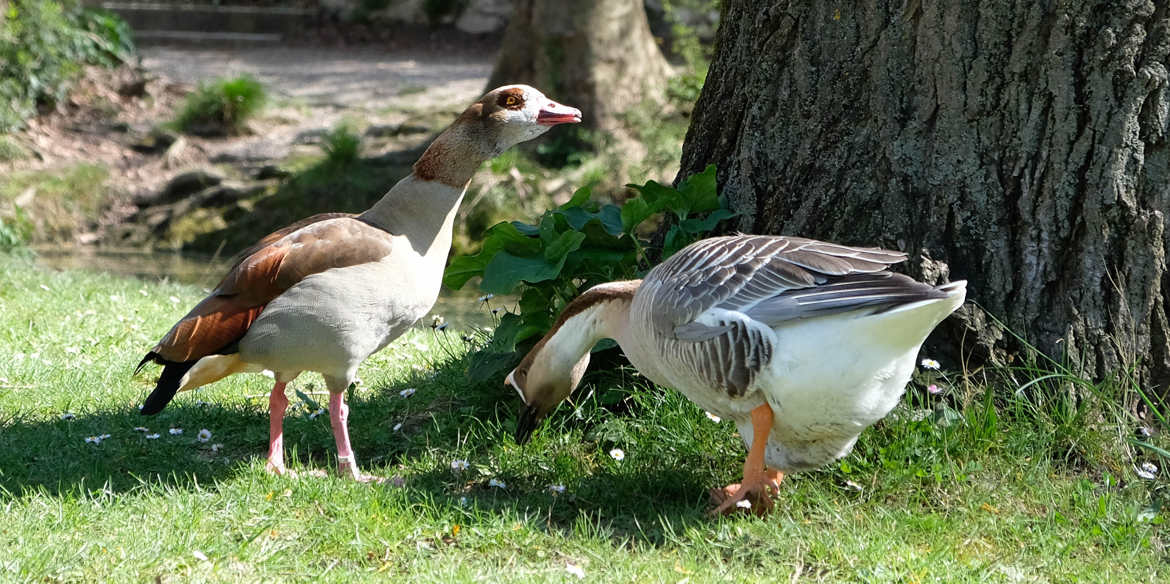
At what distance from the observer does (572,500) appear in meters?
4.24

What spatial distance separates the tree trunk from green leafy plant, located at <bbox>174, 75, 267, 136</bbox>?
12.8ft

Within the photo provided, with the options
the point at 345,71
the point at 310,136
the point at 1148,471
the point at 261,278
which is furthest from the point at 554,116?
the point at 345,71

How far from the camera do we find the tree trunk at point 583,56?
13.5 meters

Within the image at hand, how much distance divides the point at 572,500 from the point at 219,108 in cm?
1272

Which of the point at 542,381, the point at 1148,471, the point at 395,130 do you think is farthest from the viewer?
the point at 395,130

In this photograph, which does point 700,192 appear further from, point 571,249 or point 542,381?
point 542,381

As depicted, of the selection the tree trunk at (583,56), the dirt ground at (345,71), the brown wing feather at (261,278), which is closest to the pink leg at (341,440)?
the brown wing feather at (261,278)

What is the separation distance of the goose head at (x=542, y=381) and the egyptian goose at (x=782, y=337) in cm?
25

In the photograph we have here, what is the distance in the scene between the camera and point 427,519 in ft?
13.1

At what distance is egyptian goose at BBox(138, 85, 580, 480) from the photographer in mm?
4348

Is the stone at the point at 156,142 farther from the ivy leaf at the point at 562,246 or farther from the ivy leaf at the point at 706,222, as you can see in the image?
the ivy leaf at the point at 706,222

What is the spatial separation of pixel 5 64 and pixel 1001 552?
14176mm

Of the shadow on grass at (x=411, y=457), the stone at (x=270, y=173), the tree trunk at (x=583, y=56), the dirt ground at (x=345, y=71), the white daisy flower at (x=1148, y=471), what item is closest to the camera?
the white daisy flower at (x=1148, y=471)

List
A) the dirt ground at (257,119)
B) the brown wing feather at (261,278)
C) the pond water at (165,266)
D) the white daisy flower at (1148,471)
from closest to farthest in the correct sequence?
the white daisy flower at (1148,471), the brown wing feather at (261,278), the pond water at (165,266), the dirt ground at (257,119)
